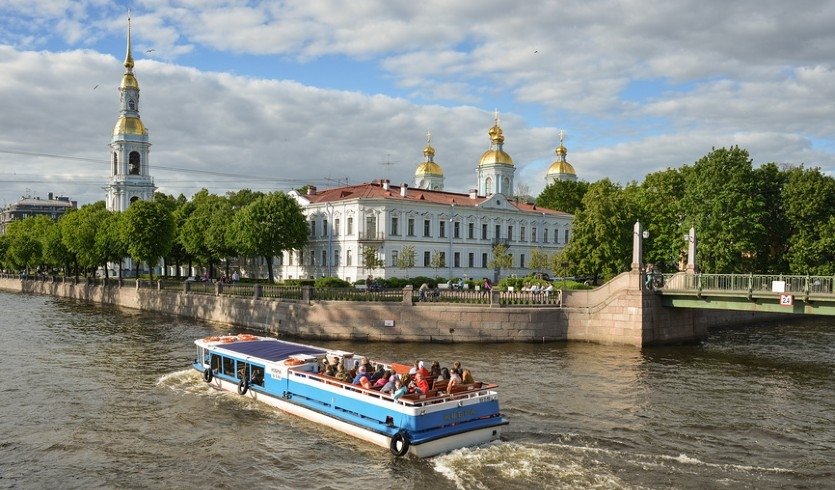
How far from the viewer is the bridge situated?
3278 cm

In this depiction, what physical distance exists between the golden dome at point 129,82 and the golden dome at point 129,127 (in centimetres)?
471

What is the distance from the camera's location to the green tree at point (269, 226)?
68062mm

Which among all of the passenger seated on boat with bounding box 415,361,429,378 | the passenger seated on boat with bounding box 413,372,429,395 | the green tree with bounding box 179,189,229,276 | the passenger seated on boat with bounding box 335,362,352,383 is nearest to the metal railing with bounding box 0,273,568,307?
the passenger seated on boat with bounding box 335,362,352,383

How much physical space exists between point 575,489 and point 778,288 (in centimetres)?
2206

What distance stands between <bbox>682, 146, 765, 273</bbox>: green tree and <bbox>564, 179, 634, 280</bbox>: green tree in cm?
506

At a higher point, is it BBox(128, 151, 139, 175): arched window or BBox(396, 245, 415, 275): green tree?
BBox(128, 151, 139, 175): arched window

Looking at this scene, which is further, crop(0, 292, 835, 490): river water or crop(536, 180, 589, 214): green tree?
crop(536, 180, 589, 214): green tree

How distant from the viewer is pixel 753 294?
112ft

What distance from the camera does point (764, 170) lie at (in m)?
55.2

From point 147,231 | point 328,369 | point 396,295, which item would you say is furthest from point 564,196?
point 328,369

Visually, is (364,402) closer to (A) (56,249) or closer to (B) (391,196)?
(B) (391,196)

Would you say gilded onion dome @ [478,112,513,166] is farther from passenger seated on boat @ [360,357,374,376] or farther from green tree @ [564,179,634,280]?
passenger seated on boat @ [360,357,374,376]

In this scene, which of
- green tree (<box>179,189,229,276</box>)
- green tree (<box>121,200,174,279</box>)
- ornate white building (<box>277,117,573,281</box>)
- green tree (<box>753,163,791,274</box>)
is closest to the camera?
green tree (<box>753,163,791,274</box>)

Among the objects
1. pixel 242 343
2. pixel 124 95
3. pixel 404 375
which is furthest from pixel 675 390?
pixel 124 95
